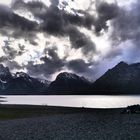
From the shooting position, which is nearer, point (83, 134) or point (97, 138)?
point (97, 138)

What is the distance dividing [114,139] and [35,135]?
985cm

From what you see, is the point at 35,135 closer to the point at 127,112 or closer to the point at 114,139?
the point at 114,139

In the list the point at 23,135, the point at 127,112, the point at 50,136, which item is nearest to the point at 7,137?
the point at 23,135

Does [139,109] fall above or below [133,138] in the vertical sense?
above

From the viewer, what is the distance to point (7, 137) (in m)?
36.0

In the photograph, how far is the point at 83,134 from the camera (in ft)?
115

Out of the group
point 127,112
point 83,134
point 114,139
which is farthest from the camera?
point 127,112

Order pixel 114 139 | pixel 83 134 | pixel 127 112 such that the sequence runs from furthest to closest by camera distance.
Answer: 1. pixel 127 112
2. pixel 83 134
3. pixel 114 139

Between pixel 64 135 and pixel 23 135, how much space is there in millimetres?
4884

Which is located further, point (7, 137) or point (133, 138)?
point (7, 137)

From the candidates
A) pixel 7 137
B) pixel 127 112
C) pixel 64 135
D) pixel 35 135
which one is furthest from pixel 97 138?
pixel 127 112

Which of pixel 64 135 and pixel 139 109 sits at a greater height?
pixel 139 109

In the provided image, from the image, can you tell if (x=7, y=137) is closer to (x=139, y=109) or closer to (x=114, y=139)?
(x=114, y=139)

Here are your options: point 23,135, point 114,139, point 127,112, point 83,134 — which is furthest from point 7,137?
point 127,112
